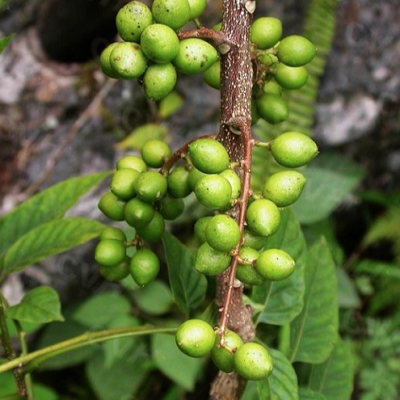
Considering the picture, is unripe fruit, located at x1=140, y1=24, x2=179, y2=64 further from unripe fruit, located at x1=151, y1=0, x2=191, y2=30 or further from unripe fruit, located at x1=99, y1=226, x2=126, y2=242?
unripe fruit, located at x1=99, y1=226, x2=126, y2=242

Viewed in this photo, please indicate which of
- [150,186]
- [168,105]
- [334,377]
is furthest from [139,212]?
[168,105]

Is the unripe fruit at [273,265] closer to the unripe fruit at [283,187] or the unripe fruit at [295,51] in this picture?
the unripe fruit at [283,187]

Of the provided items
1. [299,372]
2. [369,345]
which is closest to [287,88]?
[299,372]

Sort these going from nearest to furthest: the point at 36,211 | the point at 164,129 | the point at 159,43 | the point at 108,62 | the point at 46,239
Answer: the point at 159,43
the point at 108,62
the point at 46,239
the point at 36,211
the point at 164,129

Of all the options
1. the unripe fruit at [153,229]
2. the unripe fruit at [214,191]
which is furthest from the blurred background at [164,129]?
the unripe fruit at [214,191]

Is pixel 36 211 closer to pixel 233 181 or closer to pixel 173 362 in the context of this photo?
pixel 233 181

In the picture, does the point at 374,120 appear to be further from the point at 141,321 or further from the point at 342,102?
the point at 141,321
